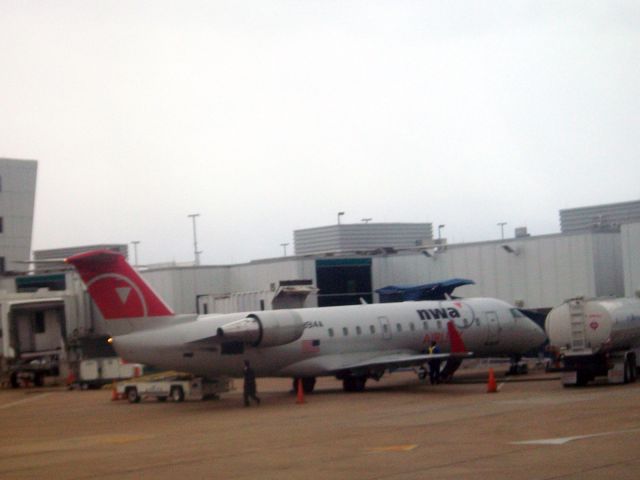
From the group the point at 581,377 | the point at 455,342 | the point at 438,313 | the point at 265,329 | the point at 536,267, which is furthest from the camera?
the point at 536,267

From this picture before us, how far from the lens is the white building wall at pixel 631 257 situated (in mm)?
41062

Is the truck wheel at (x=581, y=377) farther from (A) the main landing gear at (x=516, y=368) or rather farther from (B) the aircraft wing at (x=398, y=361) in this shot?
(A) the main landing gear at (x=516, y=368)

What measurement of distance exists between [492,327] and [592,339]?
8.02m

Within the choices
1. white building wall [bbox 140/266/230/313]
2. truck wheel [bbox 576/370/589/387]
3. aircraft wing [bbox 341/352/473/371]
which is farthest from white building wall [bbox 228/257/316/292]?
truck wheel [bbox 576/370/589/387]

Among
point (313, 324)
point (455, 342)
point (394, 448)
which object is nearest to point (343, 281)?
point (455, 342)

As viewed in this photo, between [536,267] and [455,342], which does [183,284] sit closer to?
[536,267]

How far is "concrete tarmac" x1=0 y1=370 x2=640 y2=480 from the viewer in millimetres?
17062

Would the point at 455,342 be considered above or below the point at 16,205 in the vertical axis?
below

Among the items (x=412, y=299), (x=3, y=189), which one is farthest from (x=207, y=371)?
(x=3, y=189)

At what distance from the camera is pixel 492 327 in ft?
131

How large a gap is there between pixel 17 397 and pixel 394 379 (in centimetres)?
1600

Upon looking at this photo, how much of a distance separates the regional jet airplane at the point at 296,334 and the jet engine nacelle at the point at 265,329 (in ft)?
0.10

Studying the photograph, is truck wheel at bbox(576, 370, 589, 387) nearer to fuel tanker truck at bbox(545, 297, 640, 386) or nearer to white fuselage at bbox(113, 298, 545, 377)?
fuel tanker truck at bbox(545, 297, 640, 386)

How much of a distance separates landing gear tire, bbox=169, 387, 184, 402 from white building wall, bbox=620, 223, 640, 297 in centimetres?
1814
